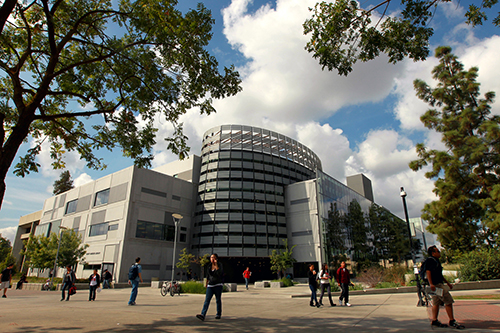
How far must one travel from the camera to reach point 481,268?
1678 centimetres

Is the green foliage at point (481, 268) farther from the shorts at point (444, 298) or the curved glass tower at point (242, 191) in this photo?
the curved glass tower at point (242, 191)

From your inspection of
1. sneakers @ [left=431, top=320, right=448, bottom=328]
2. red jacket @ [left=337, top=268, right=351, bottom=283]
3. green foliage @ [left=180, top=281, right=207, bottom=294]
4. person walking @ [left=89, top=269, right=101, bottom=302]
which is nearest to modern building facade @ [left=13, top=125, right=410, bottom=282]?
green foliage @ [left=180, top=281, right=207, bottom=294]

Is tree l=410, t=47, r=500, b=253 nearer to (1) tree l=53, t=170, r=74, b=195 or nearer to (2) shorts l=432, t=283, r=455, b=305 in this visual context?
(2) shorts l=432, t=283, r=455, b=305

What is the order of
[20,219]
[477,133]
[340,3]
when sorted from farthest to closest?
[20,219] < [477,133] < [340,3]

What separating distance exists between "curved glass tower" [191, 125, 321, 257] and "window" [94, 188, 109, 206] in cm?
1527

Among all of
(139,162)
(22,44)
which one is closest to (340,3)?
(139,162)

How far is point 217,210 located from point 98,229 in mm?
19622

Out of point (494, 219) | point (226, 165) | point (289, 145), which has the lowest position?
point (494, 219)

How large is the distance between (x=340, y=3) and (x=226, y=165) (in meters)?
43.8

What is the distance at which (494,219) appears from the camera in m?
18.6

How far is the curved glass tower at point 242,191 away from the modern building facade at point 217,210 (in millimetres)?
166

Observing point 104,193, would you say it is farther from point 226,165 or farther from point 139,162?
point 139,162

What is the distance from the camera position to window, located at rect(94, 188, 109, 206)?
4648 centimetres

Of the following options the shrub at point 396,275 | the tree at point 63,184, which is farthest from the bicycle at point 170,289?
the tree at point 63,184
